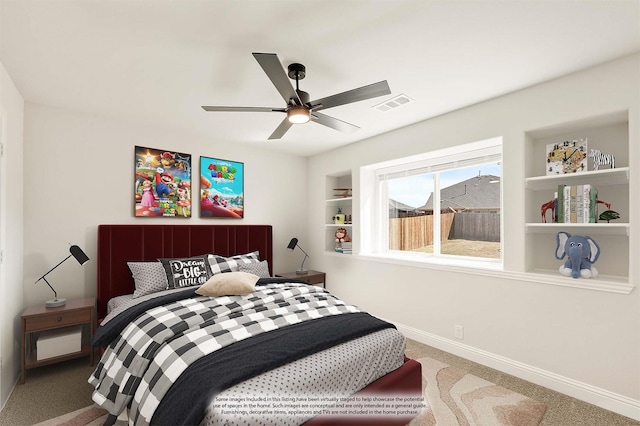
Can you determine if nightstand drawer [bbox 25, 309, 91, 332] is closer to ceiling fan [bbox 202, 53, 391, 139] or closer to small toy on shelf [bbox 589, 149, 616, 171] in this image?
ceiling fan [bbox 202, 53, 391, 139]

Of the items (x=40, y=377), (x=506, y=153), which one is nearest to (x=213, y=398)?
(x=40, y=377)

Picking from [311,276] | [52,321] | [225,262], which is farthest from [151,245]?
[311,276]

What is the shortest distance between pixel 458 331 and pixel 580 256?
4.11 ft

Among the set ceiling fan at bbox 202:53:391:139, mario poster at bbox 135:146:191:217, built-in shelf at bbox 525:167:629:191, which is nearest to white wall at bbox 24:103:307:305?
mario poster at bbox 135:146:191:217

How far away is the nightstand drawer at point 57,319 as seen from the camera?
8.04 ft

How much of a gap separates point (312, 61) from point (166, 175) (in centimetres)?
235

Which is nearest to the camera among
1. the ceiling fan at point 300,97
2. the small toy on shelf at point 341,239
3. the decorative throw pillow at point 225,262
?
the ceiling fan at point 300,97

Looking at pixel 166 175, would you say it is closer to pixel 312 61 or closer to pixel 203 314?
pixel 203 314

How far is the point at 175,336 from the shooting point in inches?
72.6

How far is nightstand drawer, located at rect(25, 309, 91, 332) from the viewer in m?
2.45

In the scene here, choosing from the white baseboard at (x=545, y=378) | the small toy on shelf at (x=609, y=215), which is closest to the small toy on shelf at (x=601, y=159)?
the small toy on shelf at (x=609, y=215)

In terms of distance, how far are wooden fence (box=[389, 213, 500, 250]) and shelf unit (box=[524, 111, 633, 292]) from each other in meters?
0.48

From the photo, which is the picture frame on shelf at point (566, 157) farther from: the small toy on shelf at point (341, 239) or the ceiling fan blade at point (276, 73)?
the small toy on shelf at point (341, 239)

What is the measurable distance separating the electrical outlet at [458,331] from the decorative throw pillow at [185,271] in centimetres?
257
